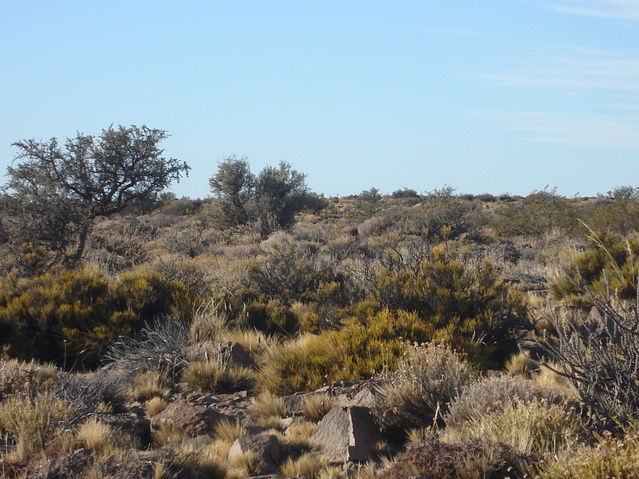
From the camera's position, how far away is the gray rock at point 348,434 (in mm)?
4898

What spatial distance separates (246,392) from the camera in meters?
6.94

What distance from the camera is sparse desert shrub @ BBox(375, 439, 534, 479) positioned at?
3816 millimetres

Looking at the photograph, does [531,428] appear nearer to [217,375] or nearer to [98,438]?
[98,438]

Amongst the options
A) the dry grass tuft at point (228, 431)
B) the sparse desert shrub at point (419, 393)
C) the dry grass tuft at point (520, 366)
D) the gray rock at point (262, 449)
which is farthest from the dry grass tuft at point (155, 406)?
the dry grass tuft at point (520, 366)

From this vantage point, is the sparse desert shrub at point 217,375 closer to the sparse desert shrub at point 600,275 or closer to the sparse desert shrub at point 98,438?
the sparse desert shrub at point 98,438

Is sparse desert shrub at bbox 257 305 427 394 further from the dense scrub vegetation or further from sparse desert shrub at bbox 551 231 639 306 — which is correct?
sparse desert shrub at bbox 551 231 639 306

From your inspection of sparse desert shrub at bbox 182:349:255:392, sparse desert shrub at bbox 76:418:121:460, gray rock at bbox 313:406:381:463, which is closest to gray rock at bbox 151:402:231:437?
sparse desert shrub at bbox 76:418:121:460

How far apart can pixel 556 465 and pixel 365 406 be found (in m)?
2.17

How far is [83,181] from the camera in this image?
54.0 feet

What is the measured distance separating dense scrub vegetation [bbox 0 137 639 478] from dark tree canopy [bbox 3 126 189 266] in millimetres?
568

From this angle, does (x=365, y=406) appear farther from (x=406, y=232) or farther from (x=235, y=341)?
(x=406, y=232)

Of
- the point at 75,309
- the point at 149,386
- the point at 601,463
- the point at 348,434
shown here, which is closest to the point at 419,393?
the point at 348,434

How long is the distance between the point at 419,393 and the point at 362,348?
1.55 m

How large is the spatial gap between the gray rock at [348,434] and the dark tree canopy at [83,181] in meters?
9.43
